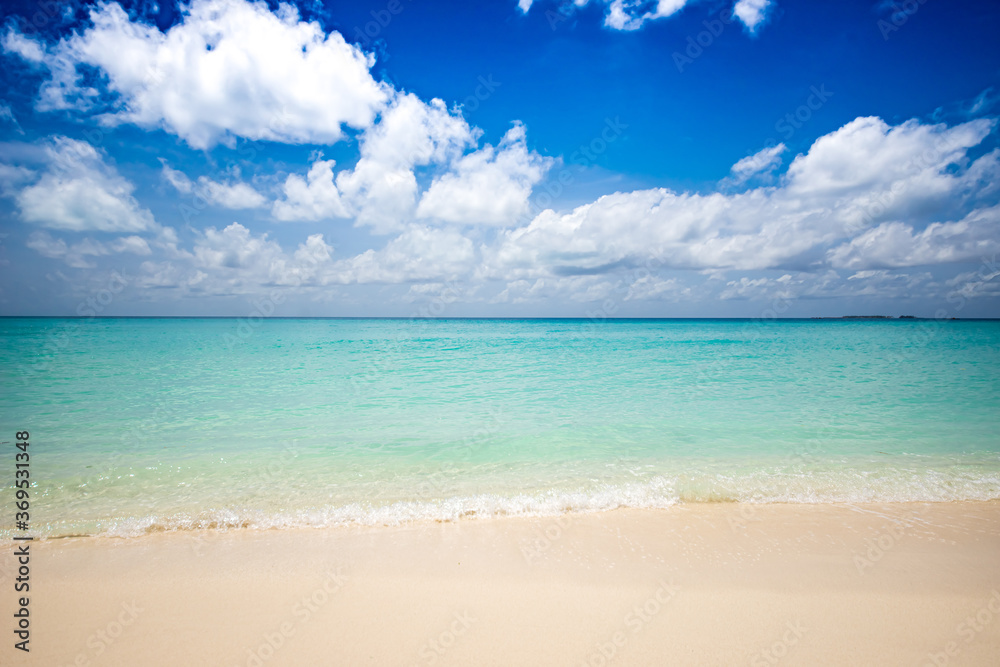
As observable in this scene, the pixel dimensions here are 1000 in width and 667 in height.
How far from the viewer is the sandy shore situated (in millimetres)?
3176

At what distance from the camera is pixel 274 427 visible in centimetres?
957

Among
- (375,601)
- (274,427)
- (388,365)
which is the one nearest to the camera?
(375,601)

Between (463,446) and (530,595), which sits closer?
(530,595)

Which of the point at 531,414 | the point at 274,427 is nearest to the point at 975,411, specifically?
the point at 531,414

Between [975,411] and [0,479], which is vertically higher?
[975,411]

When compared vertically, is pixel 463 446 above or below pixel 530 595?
below

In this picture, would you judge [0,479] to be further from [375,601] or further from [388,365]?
[388,365]

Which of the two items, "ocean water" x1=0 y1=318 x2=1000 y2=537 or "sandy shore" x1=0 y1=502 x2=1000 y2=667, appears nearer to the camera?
"sandy shore" x1=0 y1=502 x2=1000 y2=667

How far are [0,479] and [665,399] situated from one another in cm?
1483

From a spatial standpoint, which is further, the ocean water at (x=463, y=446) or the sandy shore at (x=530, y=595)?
the ocean water at (x=463, y=446)

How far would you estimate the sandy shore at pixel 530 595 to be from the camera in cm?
318

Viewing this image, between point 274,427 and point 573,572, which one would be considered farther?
Result: point 274,427

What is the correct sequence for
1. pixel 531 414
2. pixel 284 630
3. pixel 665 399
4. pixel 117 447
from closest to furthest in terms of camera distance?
pixel 284 630, pixel 117 447, pixel 531 414, pixel 665 399

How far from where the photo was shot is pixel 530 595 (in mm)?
3770
